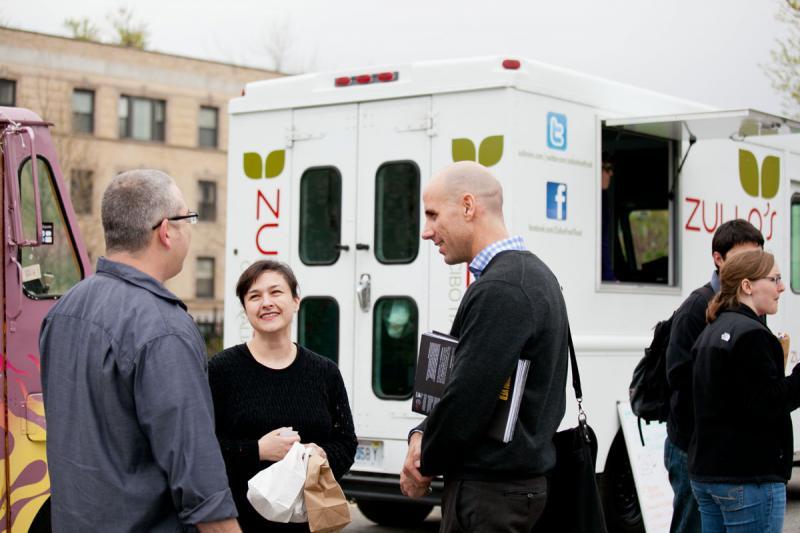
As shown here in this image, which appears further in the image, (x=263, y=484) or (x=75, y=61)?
(x=75, y=61)

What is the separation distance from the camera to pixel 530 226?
25.0ft

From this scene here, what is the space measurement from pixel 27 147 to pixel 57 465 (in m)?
3.18

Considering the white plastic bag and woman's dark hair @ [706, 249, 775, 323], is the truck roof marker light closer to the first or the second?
woman's dark hair @ [706, 249, 775, 323]

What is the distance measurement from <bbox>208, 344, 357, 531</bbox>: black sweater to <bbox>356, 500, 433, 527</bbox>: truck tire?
4598 mm

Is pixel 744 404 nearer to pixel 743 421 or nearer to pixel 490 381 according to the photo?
pixel 743 421

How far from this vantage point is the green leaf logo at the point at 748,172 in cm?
949

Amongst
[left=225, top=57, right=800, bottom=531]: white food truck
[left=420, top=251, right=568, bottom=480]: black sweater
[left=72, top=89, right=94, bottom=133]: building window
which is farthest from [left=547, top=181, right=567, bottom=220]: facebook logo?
[left=72, top=89, right=94, bottom=133]: building window

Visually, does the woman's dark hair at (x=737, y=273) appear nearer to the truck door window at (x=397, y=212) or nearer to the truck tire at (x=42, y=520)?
the truck door window at (x=397, y=212)

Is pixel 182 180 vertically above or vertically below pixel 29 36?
below

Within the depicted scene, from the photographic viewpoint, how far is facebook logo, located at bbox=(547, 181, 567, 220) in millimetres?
7801

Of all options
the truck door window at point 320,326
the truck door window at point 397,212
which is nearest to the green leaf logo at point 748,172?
the truck door window at point 397,212

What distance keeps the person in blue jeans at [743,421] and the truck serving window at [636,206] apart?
3439mm

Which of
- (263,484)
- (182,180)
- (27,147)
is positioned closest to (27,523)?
(27,147)

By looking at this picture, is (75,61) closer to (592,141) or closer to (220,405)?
(592,141)
